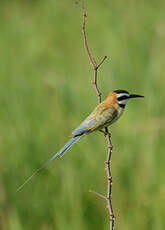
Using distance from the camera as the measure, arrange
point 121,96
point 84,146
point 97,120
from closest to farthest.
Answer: point 97,120
point 121,96
point 84,146

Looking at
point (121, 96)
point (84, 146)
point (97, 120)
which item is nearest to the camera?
point (97, 120)

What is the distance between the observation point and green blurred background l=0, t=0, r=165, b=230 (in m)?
3.65

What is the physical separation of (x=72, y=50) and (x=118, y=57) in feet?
5.97

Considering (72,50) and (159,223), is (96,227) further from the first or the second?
(72,50)

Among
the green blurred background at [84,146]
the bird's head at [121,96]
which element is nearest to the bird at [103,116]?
the bird's head at [121,96]

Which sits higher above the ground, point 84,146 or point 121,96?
point 121,96

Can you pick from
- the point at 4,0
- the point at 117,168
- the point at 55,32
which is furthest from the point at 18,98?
the point at 4,0

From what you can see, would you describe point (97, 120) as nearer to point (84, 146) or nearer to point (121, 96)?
point (121, 96)

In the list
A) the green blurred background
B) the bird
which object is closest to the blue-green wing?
the bird

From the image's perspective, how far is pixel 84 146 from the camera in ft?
12.7

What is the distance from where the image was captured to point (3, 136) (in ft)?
13.4

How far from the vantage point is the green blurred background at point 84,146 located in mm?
3646

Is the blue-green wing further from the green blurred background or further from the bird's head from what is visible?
the green blurred background

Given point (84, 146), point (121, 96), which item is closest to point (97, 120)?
point (121, 96)
